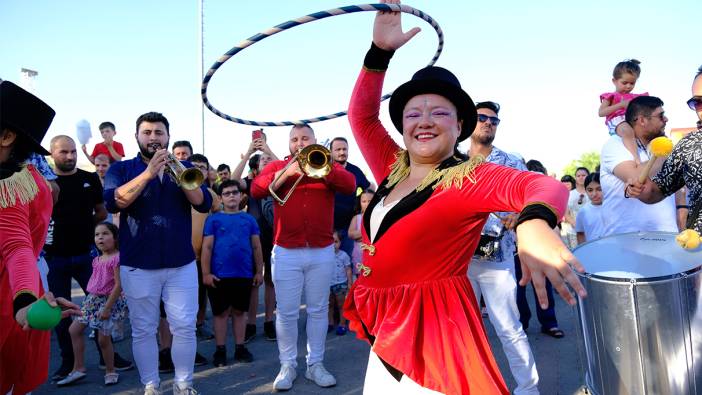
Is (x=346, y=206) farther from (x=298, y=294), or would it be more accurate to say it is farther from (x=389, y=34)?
(x=389, y=34)

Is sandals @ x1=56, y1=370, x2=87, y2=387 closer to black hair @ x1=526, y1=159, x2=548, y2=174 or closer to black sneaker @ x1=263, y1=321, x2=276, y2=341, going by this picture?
black sneaker @ x1=263, y1=321, x2=276, y2=341

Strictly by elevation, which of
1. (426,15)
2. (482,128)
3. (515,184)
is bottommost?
(515,184)

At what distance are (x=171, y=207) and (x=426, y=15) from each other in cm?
263

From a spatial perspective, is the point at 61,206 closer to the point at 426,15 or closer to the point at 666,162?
the point at 426,15

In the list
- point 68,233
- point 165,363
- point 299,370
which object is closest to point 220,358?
point 165,363

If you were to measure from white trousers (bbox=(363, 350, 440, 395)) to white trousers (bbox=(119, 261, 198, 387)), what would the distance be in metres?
2.62

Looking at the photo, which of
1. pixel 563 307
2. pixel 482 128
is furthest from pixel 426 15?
pixel 563 307

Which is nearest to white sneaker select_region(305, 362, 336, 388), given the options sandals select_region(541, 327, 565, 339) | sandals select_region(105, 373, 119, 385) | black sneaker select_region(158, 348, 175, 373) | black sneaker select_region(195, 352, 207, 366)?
black sneaker select_region(195, 352, 207, 366)

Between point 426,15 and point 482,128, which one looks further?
point 482,128

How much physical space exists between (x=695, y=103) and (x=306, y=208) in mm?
3154

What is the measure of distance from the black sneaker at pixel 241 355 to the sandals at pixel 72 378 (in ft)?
4.74

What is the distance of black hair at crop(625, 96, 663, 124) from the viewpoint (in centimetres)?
429

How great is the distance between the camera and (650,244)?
340 centimetres

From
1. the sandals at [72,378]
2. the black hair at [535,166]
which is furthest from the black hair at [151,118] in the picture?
the black hair at [535,166]
